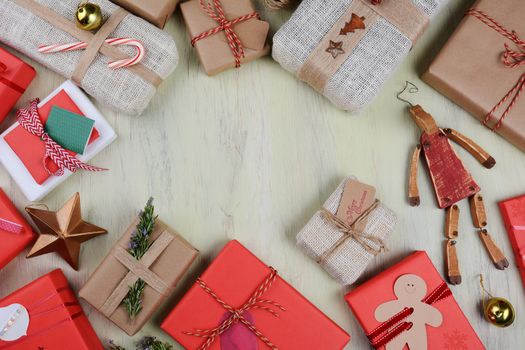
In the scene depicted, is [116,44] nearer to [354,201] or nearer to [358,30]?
[358,30]

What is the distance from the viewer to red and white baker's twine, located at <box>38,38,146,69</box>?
174 centimetres

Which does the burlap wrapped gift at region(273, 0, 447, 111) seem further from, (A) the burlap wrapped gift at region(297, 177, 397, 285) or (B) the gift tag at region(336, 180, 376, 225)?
→ (A) the burlap wrapped gift at region(297, 177, 397, 285)

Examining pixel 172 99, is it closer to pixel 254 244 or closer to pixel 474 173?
pixel 254 244

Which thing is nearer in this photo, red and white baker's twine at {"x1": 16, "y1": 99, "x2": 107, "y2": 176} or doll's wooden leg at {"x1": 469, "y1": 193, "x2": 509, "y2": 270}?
red and white baker's twine at {"x1": 16, "y1": 99, "x2": 107, "y2": 176}

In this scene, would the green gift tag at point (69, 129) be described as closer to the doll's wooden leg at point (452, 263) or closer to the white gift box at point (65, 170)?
the white gift box at point (65, 170)

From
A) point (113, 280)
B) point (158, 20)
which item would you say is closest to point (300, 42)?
point (158, 20)

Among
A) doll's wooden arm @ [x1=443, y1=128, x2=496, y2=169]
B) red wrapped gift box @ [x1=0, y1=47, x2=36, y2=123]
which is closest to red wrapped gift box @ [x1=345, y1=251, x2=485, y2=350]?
doll's wooden arm @ [x1=443, y1=128, x2=496, y2=169]

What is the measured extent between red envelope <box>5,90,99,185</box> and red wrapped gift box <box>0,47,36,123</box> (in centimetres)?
9

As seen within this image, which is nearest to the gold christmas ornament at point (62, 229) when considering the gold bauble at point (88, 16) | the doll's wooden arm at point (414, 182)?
the gold bauble at point (88, 16)

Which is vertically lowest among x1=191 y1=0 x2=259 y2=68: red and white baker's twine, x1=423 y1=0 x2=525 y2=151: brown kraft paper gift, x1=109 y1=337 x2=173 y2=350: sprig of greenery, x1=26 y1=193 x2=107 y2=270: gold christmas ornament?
x1=109 y1=337 x2=173 y2=350: sprig of greenery

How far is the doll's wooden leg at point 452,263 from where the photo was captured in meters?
1.84

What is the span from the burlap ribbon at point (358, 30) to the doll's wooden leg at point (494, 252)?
77cm

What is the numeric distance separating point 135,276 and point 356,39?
3.57ft

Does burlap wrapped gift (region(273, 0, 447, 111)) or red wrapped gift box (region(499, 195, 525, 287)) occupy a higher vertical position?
burlap wrapped gift (region(273, 0, 447, 111))
